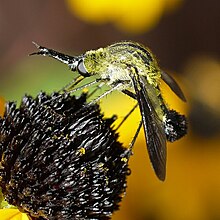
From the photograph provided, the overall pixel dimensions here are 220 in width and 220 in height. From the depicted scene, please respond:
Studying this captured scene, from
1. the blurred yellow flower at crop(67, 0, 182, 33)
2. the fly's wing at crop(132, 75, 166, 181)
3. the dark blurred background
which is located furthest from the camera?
the blurred yellow flower at crop(67, 0, 182, 33)

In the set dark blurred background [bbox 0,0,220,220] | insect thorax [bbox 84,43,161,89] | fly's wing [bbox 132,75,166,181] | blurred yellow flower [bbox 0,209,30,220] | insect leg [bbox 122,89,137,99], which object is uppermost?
dark blurred background [bbox 0,0,220,220]

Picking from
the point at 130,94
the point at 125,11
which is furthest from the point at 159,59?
the point at 130,94

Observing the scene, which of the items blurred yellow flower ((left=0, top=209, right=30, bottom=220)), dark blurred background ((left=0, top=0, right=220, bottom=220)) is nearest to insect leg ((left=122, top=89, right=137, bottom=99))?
blurred yellow flower ((left=0, top=209, right=30, bottom=220))

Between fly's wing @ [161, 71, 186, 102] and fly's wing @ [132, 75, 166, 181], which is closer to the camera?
fly's wing @ [132, 75, 166, 181]

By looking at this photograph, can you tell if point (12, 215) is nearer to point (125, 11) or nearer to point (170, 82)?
point (170, 82)

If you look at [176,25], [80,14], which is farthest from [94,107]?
[176,25]

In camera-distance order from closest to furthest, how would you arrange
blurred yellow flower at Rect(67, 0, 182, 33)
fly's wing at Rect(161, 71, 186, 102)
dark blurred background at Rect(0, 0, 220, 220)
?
1. fly's wing at Rect(161, 71, 186, 102)
2. dark blurred background at Rect(0, 0, 220, 220)
3. blurred yellow flower at Rect(67, 0, 182, 33)

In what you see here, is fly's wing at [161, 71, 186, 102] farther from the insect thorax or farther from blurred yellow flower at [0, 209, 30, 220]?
blurred yellow flower at [0, 209, 30, 220]

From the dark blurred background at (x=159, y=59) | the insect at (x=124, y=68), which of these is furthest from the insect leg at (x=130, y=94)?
the dark blurred background at (x=159, y=59)
